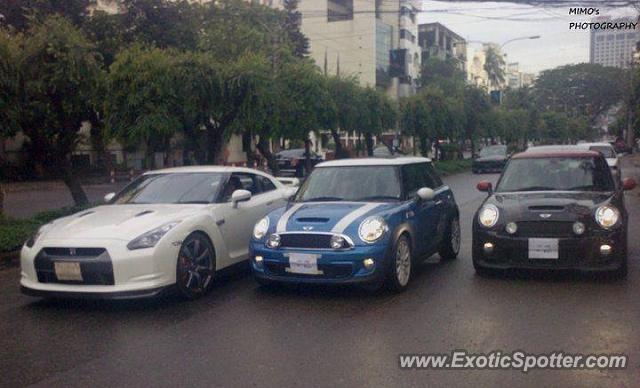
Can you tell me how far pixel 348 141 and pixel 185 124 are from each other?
152 feet

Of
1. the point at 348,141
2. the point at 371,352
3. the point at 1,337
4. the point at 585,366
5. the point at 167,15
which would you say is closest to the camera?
the point at 585,366

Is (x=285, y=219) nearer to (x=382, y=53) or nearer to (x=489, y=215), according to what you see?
(x=489, y=215)

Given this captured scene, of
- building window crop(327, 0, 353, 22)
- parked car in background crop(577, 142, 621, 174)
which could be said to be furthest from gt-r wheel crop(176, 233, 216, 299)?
building window crop(327, 0, 353, 22)

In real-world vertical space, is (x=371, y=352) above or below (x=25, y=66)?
below

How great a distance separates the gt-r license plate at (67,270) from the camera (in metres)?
6.32

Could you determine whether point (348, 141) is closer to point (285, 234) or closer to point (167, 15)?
point (167, 15)

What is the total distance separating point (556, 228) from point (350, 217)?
2.37m

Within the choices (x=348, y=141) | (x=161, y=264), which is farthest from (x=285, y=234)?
(x=348, y=141)

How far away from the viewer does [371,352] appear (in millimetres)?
5160

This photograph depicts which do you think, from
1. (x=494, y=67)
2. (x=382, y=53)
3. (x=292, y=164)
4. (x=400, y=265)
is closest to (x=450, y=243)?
(x=400, y=265)

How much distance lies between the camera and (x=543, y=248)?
7.11 metres

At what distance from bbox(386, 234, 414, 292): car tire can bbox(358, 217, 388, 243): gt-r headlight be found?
25 centimetres

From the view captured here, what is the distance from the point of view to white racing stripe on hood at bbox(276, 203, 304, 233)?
687 cm

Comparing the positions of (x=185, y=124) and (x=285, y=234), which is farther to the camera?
(x=185, y=124)
